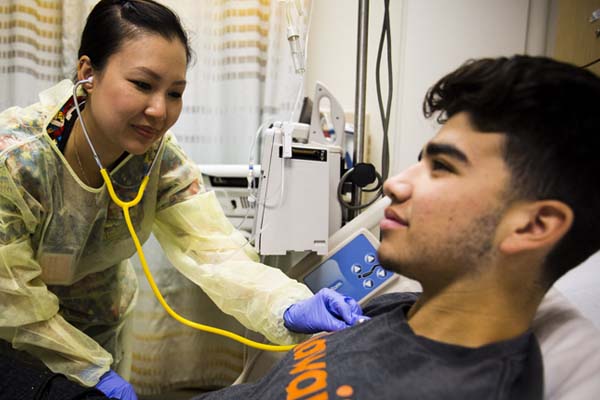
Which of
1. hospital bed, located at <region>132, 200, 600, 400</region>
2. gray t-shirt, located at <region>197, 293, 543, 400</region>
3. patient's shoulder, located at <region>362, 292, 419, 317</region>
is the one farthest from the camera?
hospital bed, located at <region>132, 200, 600, 400</region>

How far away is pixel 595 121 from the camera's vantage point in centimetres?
57

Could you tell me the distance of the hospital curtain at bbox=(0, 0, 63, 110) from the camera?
1729mm

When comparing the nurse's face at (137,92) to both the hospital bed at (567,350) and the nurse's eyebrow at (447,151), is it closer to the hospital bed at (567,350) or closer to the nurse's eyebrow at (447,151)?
the nurse's eyebrow at (447,151)

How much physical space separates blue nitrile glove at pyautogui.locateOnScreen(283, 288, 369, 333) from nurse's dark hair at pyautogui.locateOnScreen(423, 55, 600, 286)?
470 mm

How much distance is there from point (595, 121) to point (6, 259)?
48.3 inches

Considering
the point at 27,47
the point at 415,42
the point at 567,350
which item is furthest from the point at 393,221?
the point at 27,47

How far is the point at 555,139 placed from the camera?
573 mm

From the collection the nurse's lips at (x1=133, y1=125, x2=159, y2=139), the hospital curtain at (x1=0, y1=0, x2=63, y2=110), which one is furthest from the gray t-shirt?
the hospital curtain at (x1=0, y1=0, x2=63, y2=110)

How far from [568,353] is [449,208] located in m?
0.28

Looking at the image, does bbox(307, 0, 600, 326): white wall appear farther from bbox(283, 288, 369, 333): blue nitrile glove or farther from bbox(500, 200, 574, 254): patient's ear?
bbox(500, 200, 574, 254): patient's ear

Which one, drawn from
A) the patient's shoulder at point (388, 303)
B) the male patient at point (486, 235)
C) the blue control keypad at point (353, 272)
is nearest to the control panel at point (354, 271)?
the blue control keypad at point (353, 272)

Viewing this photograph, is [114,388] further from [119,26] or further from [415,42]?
[415,42]

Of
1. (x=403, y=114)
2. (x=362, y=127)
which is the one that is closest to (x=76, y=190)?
(x=362, y=127)

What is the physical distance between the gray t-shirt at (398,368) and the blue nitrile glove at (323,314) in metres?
0.20
